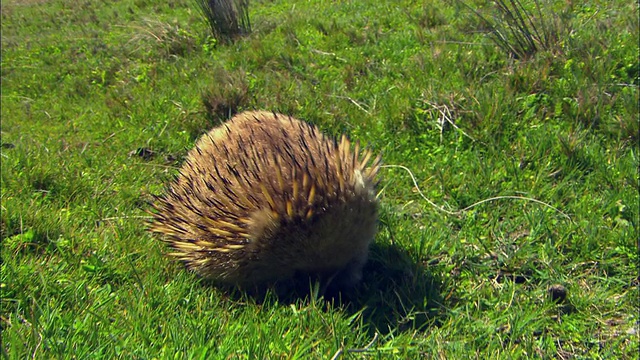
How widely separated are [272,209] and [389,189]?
1279 mm

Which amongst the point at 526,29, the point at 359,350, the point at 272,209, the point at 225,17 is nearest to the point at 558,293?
the point at 359,350

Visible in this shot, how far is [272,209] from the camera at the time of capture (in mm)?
1900

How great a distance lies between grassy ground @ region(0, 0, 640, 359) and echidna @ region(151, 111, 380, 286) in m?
0.16

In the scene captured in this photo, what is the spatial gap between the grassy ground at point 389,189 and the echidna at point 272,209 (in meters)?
0.16

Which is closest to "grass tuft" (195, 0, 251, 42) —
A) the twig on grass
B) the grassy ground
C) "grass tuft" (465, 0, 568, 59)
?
the grassy ground

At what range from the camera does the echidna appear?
6.28 ft

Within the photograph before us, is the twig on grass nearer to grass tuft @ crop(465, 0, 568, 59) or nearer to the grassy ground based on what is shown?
the grassy ground

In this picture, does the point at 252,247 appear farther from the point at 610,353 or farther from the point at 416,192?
the point at 610,353

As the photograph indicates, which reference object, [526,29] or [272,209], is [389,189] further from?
[526,29]

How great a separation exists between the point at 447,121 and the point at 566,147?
811 millimetres

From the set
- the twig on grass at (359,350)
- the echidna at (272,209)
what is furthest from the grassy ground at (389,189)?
the echidna at (272,209)

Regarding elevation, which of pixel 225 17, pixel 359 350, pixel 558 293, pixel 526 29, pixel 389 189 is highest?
pixel 225 17

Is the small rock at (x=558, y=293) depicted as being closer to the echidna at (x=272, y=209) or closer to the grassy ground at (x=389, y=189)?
the grassy ground at (x=389, y=189)

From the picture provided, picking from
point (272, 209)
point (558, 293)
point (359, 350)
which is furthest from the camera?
point (558, 293)
